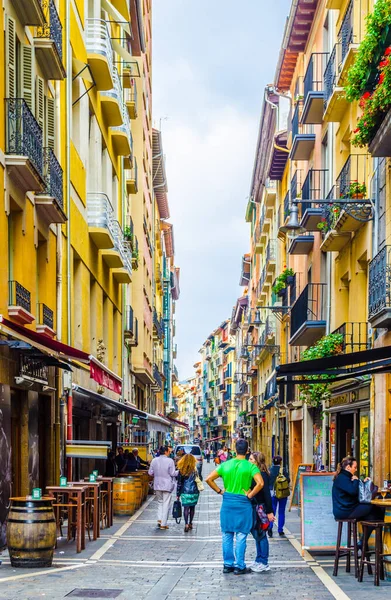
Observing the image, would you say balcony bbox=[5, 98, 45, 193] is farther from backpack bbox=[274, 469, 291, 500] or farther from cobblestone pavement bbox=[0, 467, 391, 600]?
backpack bbox=[274, 469, 291, 500]

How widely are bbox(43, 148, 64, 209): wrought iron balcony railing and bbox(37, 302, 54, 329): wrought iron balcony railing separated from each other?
2146mm

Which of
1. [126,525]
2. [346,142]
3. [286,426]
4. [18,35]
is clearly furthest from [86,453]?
[286,426]

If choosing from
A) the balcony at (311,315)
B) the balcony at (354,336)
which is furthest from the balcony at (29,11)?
the balcony at (311,315)

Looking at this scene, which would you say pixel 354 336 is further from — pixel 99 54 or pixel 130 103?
pixel 130 103

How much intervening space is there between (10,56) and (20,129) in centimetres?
131

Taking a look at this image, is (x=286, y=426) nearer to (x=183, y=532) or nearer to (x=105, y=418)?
(x=105, y=418)

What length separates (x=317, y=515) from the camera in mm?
14125

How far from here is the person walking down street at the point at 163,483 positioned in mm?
19297

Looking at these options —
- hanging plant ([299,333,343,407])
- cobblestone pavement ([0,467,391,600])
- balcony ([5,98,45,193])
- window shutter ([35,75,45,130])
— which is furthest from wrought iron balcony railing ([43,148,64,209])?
cobblestone pavement ([0,467,391,600])

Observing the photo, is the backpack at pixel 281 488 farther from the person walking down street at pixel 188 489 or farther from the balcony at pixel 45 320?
the balcony at pixel 45 320

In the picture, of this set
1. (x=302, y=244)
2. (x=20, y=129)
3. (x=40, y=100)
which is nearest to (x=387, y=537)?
(x=20, y=129)

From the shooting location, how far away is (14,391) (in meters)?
16.0

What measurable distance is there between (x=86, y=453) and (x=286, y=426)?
70.4ft

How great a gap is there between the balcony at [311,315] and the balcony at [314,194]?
2199 mm
